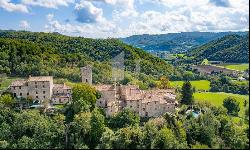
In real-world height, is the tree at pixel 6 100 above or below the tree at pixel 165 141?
above

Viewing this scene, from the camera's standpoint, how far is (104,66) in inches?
2931

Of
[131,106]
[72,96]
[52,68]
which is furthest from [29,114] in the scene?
[52,68]

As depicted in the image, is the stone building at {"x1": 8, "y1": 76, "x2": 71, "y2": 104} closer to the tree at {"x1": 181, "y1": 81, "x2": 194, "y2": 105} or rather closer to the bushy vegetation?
the bushy vegetation

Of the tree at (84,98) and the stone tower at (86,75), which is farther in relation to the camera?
the stone tower at (86,75)

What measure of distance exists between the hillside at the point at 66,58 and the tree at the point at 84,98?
16.1 m

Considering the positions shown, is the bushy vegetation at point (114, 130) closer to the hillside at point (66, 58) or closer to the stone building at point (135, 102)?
the stone building at point (135, 102)

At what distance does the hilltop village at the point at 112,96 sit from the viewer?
4634 centimetres

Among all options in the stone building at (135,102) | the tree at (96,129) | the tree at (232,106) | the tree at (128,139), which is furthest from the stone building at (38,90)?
the tree at (232,106)

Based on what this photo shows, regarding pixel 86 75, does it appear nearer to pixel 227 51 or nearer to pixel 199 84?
pixel 199 84

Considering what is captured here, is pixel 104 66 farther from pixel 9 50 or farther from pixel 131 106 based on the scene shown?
pixel 131 106

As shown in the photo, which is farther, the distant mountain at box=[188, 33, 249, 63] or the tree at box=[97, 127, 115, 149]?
the distant mountain at box=[188, 33, 249, 63]

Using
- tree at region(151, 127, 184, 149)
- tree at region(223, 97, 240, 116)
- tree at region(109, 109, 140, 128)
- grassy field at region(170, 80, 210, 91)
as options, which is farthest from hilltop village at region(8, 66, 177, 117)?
grassy field at region(170, 80, 210, 91)

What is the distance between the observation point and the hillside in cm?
6444

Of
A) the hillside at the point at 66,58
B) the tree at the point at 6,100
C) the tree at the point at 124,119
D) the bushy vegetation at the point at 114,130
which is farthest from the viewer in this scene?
the hillside at the point at 66,58
